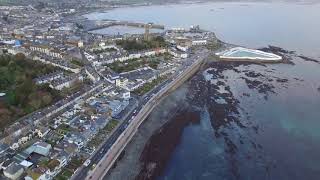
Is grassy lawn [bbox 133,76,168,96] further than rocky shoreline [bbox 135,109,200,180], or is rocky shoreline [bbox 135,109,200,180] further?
grassy lawn [bbox 133,76,168,96]

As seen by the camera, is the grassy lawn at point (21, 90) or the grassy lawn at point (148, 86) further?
the grassy lawn at point (148, 86)

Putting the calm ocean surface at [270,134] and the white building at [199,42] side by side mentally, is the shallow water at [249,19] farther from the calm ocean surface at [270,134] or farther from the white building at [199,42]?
the white building at [199,42]

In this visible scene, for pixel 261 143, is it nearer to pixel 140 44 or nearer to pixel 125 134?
pixel 125 134

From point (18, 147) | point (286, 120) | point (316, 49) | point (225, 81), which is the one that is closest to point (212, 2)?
point (316, 49)

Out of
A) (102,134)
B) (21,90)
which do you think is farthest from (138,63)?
(102,134)

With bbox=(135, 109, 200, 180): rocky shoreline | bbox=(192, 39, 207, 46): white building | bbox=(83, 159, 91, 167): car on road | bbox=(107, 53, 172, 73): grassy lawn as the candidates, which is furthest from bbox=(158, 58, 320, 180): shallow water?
bbox=(192, 39, 207, 46): white building

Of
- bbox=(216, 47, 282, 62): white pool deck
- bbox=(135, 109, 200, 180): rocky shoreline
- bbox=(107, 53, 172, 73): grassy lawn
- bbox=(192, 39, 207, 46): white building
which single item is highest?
bbox=(192, 39, 207, 46): white building

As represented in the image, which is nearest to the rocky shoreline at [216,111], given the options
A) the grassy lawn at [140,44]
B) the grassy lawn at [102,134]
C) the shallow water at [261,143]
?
the shallow water at [261,143]

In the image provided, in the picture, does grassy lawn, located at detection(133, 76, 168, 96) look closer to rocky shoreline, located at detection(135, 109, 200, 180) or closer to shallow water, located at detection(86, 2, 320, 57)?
rocky shoreline, located at detection(135, 109, 200, 180)

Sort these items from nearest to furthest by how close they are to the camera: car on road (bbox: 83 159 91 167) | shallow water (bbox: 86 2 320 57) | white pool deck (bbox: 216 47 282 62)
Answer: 1. car on road (bbox: 83 159 91 167)
2. white pool deck (bbox: 216 47 282 62)
3. shallow water (bbox: 86 2 320 57)
